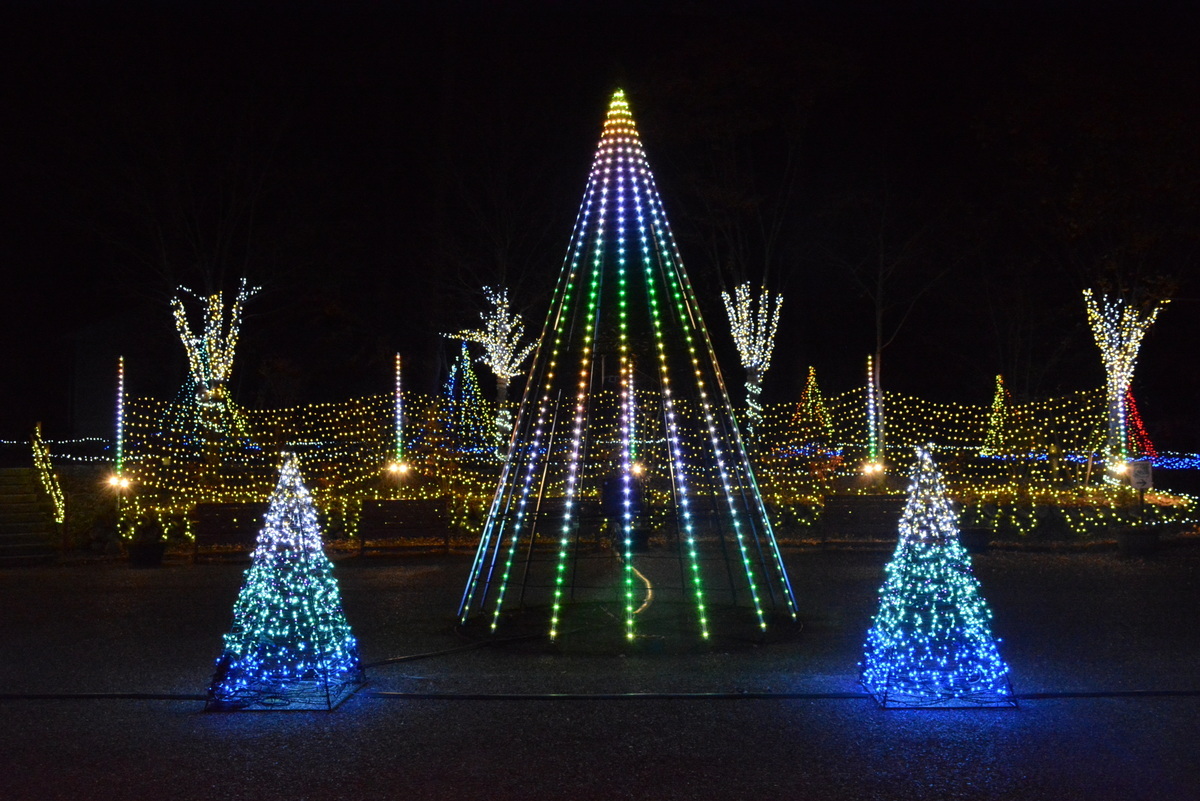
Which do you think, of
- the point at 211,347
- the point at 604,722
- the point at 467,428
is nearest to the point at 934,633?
the point at 604,722

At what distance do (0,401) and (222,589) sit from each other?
82.2 ft

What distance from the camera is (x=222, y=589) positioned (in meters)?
12.8

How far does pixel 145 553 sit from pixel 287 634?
8.80 meters

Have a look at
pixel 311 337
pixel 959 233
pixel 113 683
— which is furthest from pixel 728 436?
pixel 311 337

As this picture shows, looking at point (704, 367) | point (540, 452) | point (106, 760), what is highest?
point (704, 367)

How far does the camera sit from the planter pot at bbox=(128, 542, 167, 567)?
595 inches

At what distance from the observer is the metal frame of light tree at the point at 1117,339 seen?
20.6 m

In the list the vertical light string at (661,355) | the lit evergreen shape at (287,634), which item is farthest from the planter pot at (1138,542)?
the lit evergreen shape at (287,634)

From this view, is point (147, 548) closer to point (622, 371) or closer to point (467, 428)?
point (467, 428)

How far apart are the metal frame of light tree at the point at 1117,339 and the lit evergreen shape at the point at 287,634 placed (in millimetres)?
16694

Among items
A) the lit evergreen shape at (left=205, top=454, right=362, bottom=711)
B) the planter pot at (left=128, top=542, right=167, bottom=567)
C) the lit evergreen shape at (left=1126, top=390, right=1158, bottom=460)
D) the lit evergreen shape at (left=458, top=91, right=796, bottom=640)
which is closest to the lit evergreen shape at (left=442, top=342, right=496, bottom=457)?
the planter pot at (left=128, top=542, right=167, bottom=567)

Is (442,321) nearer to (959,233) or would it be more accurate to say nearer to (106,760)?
(959,233)

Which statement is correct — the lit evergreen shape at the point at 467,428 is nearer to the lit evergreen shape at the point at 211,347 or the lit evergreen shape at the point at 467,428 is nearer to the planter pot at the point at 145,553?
the lit evergreen shape at the point at 211,347

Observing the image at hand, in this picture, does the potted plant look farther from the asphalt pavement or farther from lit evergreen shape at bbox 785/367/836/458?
lit evergreen shape at bbox 785/367/836/458
